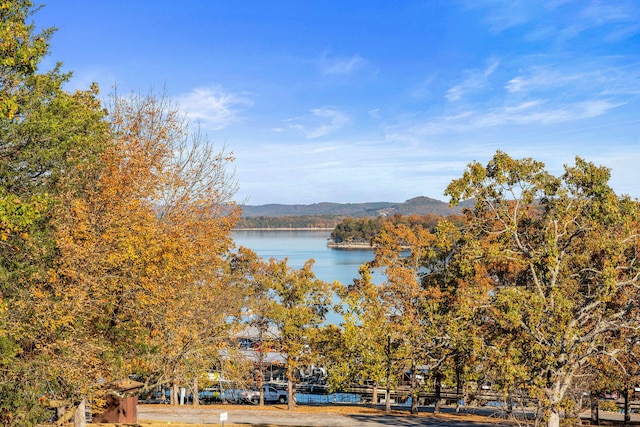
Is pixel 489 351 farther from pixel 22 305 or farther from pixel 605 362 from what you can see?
pixel 22 305

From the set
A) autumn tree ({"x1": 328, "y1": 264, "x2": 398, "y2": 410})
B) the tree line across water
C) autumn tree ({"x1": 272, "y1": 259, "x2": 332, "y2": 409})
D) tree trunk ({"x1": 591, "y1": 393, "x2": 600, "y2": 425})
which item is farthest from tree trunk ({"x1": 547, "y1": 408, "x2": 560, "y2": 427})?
autumn tree ({"x1": 272, "y1": 259, "x2": 332, "y2": 409})

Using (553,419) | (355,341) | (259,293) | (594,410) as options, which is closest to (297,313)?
(259,293)

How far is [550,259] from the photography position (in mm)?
14180

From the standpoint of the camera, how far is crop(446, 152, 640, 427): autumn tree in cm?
1389

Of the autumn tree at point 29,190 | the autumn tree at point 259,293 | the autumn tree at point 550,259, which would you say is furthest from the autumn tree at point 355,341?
the autumn tree at point 29,190

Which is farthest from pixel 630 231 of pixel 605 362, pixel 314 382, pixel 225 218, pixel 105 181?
pixel 314 382

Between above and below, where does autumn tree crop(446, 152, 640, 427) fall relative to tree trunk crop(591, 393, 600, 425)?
above

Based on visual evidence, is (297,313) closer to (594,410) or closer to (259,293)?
(259,293)

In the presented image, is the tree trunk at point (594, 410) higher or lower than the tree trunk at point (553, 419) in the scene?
lower

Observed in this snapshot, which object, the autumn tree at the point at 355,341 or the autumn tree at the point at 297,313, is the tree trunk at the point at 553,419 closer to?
the autumn tree at the point at 355,341

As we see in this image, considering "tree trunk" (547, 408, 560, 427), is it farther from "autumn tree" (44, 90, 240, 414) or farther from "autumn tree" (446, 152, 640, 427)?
"autumn tree" (44, 90, 240, 414)

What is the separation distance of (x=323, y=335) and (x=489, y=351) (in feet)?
54.6

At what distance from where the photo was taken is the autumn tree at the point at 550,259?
13.9 metres

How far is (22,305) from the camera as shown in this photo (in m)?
12.6
